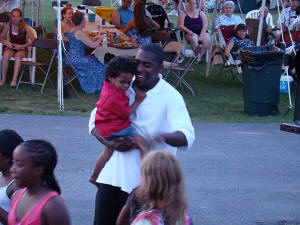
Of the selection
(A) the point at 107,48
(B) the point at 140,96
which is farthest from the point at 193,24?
(B) the point at 140,96

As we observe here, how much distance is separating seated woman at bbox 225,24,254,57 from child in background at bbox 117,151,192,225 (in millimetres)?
11378

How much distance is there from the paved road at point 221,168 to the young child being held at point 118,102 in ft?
7.38

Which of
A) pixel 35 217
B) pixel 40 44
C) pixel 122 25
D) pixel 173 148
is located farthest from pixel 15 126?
pixel 35 217

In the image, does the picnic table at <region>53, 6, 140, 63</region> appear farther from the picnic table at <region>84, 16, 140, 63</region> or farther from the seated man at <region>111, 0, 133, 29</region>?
the seated man at <region>111, 0, 133, 29</region>

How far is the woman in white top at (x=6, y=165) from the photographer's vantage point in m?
3.96

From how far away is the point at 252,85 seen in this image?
1131cm

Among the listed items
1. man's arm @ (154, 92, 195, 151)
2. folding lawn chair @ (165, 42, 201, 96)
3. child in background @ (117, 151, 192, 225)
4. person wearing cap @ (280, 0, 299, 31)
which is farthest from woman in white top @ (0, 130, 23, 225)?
person wearing cap @ (280, 0, 299, 31)

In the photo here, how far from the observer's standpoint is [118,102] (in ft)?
13.0

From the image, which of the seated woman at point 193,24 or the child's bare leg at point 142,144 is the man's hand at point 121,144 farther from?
the seated woman at point 193,24

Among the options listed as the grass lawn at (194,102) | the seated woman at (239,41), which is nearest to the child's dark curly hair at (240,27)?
the seated woman at (239,41)

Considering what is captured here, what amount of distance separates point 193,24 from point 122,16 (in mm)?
2244

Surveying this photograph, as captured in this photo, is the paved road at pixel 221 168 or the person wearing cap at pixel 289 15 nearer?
the paved road at pixel 221 168

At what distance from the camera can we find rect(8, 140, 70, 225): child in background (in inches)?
125

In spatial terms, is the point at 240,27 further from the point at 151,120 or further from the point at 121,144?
the point at 121,144
